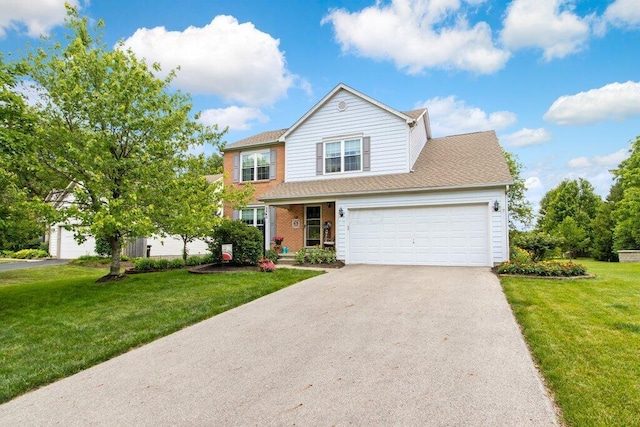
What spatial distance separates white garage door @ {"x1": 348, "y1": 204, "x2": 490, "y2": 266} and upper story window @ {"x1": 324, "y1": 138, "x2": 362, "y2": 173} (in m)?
2.44

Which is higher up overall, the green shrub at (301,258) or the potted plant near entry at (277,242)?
the potted plant near entry at (277,242)

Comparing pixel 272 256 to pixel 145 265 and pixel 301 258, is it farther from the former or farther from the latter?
pixel 145 265

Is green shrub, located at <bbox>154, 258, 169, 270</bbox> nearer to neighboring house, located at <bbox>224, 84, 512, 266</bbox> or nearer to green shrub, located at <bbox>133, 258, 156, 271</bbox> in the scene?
green shrub, located at <bbox>133, 258, 156, 271</bbox>

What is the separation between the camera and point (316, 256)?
13.0 metres

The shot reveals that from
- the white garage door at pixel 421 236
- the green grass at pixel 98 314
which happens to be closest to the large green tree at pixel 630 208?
the white garage door at pixel 421 236

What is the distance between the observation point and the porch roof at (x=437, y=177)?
466 inches

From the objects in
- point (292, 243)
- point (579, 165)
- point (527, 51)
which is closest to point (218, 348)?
point (292, 243)

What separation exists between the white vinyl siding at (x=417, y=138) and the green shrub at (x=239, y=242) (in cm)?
685

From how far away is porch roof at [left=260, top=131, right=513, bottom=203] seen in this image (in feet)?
38.8

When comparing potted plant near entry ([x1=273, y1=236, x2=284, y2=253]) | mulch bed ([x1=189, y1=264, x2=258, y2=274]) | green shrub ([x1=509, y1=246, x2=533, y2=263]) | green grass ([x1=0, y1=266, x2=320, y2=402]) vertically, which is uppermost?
potted plant near entry ([x1=273, y1=236, x2=284, y2=253])

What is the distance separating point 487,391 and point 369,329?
2.15 metres

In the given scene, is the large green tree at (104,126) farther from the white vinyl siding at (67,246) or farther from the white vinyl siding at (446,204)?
the white vinyl siding at (67,246)

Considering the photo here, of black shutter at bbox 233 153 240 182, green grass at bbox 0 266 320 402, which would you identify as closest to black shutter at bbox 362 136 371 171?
green grass at bbox 0 266 320 402

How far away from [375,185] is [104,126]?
8680mm
